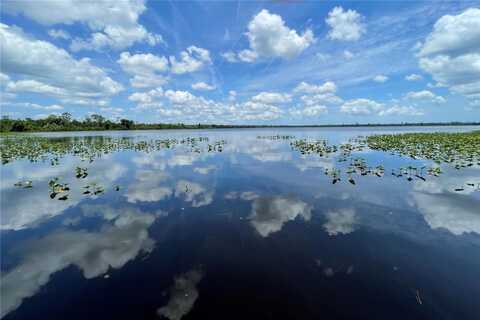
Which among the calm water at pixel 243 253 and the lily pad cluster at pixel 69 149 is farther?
the lily pad cluster at pixel 69 149

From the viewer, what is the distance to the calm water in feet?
14.1

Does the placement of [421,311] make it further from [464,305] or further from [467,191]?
[467,191]

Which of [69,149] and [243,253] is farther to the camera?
[69,149]

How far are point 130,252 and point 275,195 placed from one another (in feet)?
21.8

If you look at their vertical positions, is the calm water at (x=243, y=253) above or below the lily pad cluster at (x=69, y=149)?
above

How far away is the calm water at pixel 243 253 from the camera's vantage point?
431cm

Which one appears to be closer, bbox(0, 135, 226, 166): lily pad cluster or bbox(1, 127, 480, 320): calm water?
bbox(1, 127, 480, 320): calm water

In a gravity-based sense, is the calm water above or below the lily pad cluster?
above

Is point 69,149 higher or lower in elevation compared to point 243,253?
lower

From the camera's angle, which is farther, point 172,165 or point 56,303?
point 172,165

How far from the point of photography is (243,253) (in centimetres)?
607

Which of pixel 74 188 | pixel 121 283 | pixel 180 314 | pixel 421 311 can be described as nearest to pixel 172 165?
pixel 74 188

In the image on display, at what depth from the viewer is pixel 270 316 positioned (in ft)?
13.3

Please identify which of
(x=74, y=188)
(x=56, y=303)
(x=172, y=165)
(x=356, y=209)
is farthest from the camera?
(x=172, y=165)
